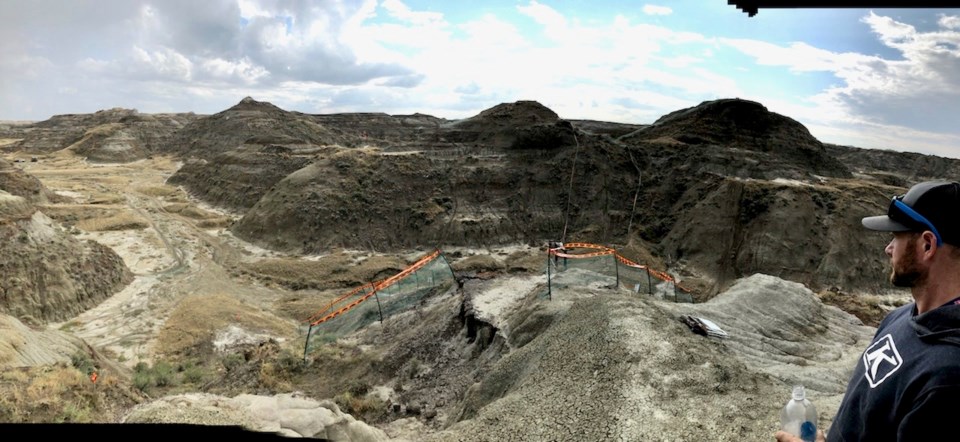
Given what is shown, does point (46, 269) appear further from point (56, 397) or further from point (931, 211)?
point (931, 211)

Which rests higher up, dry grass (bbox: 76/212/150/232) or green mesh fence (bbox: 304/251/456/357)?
dry grass (bbox: 76/212/150/232)

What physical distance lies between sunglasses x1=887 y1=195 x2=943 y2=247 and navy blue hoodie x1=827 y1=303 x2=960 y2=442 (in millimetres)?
389

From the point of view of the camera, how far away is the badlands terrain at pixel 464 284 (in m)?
9.16

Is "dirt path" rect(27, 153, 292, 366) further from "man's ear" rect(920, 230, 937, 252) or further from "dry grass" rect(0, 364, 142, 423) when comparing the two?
"man's ear" rect(920, 230, 937, 252)

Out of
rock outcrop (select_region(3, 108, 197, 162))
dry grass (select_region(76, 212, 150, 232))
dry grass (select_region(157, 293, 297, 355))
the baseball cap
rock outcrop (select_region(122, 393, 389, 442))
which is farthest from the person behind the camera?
rock outcrop (select_region(3, 108, 197, 162))

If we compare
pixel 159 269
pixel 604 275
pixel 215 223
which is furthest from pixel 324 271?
pixel 604 275

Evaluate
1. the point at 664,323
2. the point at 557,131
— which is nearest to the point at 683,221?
the point at 557,131

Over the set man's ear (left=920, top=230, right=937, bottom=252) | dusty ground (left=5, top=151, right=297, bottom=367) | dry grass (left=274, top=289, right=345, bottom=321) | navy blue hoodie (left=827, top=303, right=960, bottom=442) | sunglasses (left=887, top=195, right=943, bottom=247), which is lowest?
dry grass (left=274, top=289, right=345, bottom=321)

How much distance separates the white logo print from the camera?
2520 millimetres

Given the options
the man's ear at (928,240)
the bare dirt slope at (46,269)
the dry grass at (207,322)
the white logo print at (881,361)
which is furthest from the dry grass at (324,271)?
the man's ear at (928,240)

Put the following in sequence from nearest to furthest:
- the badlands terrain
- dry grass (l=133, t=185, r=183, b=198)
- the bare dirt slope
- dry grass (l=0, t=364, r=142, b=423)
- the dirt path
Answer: dry grass (l=0, t=364, r=142, b=423) < the badlands terrain < the bare dirt slope < the dirt path < dry grass (l=133, t=185, r=183, b=198)

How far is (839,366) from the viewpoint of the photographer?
13.5 metres

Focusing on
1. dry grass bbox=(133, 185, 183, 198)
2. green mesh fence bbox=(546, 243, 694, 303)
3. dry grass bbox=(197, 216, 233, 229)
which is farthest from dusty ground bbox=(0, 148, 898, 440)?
dry grass bbox=(133, 185, 183, 198)

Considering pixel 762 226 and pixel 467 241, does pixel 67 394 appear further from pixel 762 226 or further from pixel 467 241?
pixel 762 226
